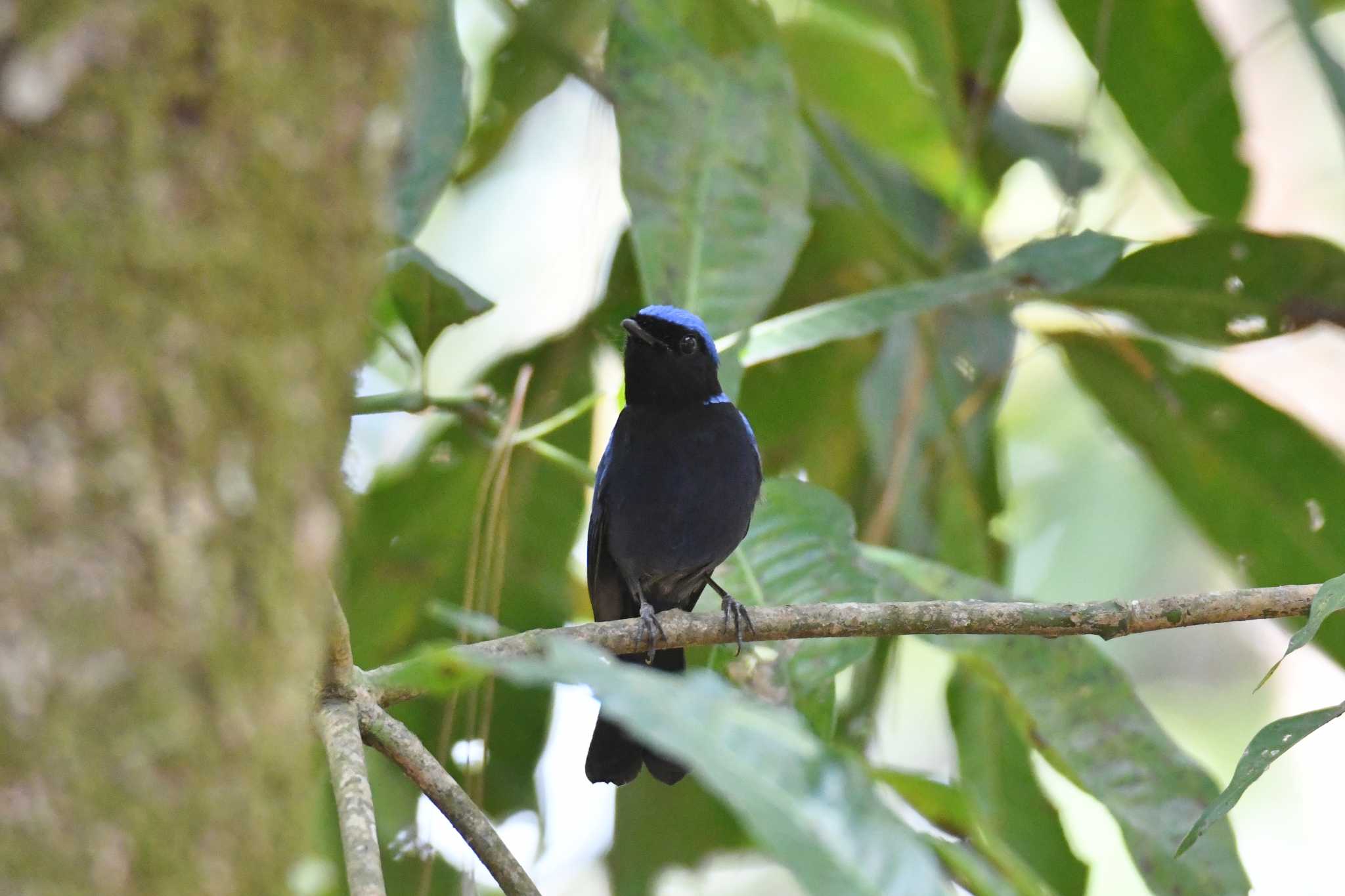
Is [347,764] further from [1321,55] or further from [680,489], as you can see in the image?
[1321,55]

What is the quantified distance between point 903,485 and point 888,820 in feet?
12.3

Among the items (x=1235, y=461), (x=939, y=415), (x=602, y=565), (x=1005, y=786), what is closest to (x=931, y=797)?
(x=1005, y=786)

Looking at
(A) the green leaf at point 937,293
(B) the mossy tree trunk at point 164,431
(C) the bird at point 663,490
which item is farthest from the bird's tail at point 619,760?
(B) the mossy tree trunk at point 164,431

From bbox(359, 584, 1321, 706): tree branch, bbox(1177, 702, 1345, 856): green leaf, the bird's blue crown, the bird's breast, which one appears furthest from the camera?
the bird's blue crown

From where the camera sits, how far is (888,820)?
1.39 m

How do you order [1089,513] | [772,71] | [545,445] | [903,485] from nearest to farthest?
[545,445] → [772,71] → [903,485] → [1089,513]

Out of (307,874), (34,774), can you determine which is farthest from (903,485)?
(34,774)

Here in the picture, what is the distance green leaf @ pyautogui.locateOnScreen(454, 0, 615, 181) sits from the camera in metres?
4.70

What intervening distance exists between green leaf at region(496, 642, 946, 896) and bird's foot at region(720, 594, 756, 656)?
144 centimetres

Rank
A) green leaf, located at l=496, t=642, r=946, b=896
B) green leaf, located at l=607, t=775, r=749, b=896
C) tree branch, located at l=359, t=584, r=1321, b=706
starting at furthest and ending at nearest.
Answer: green leaf, located at l=607, t=775, r=749, b=896
tree branch, located at l=359, t=584, r=1321, b=706
green leaf, located at l=496, t=642, r=946, b=896

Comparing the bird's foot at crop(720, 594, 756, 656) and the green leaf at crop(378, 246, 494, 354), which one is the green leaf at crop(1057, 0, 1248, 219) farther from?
the green leaf at crop(378, 246, 494, 354)

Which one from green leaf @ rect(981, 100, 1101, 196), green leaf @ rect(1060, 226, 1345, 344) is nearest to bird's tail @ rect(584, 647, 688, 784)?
green leaf @ rect(1060, 226, 1345, 344)

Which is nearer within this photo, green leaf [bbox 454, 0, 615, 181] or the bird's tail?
the bird's tail

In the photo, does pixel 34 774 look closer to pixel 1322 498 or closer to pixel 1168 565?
pixel 1322 498
